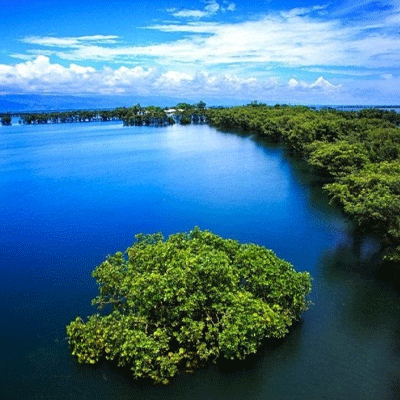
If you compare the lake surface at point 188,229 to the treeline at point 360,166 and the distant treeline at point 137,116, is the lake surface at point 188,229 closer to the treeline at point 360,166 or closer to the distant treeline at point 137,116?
the treeline at point 360,166

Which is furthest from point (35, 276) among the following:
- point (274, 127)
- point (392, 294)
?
point (274, 127)

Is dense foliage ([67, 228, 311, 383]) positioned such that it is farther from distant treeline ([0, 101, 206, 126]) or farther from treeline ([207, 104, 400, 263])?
distant treeline ([0, 101, 206, 126])

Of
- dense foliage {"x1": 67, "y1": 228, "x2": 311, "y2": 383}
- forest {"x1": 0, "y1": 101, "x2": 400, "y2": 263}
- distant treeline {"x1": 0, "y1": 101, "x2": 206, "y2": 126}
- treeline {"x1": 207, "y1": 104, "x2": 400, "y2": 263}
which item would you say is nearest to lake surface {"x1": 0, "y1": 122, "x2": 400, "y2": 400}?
dense foliage {"x1": 67, "y1": 228, "x2": 311, "y2": 383}

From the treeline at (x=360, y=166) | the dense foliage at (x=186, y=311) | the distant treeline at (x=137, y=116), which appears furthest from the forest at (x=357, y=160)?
the distant treeline at (x=137, y=116)

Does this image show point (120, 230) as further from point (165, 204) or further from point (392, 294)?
point (392, 294)

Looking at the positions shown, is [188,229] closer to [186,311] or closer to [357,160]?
[186,311]

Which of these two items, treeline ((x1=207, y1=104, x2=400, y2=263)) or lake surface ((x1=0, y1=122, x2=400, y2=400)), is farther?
treeline ((x1=207, y1=104, x2=400, y2=263))
